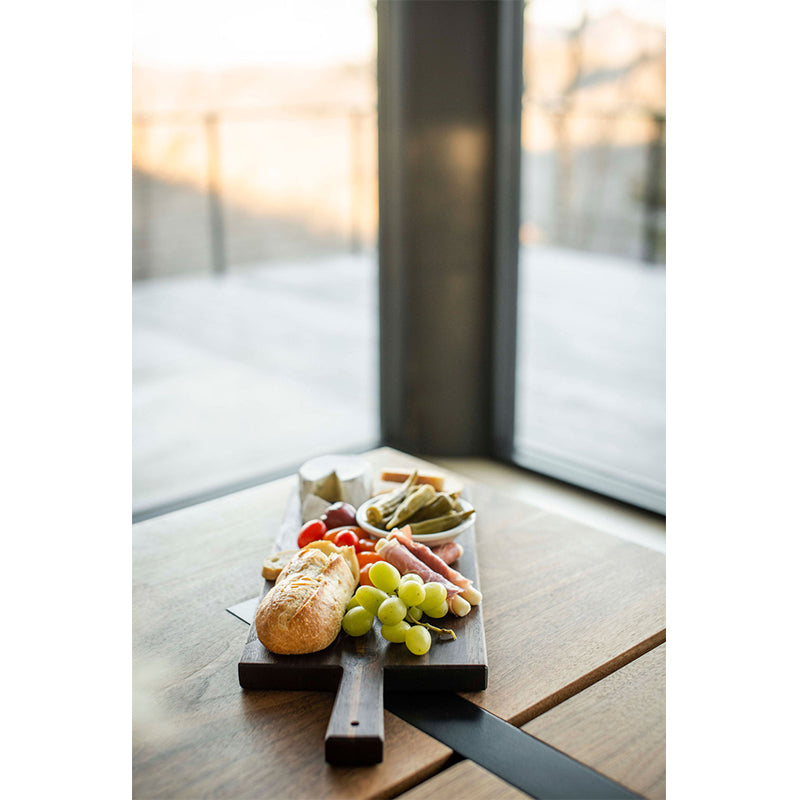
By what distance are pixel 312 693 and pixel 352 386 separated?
2.75 m

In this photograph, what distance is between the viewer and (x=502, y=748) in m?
1.00

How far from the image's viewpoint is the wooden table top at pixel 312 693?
0.97 metres

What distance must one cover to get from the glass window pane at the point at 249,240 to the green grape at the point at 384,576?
1.60 meters

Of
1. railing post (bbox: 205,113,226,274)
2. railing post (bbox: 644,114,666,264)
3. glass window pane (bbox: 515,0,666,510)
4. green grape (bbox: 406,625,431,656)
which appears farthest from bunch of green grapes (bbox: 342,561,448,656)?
railing post (bbox: 205,113,226,274)

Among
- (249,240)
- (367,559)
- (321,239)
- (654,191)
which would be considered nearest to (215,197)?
(249,240)

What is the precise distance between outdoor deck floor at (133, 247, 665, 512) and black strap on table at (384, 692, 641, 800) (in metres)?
1.71

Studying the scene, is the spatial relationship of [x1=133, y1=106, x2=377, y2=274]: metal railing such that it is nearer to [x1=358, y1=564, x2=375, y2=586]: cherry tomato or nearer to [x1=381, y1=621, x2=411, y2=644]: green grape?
[x1=358, y1=564, x2=375, y2=586]: cherry tomato

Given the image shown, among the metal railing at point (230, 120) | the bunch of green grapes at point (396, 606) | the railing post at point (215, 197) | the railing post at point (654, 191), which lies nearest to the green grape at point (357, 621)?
the bunch of green grapes at point (396, 606)

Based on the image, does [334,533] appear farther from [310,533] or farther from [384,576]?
[384,576]

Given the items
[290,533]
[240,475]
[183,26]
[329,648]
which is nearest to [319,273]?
[183,26]

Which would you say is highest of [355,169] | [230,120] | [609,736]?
[230,120]
